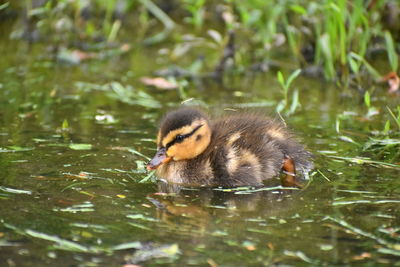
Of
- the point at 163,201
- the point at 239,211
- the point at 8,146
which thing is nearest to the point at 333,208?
the point at 239,211

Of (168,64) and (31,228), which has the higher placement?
(31,228)

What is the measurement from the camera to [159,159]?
15.9 feet

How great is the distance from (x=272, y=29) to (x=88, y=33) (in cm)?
229

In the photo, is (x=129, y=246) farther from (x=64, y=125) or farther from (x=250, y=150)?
(x=64, y=125)

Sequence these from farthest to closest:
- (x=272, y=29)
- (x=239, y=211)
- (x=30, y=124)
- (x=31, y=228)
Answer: (x=272, y=29) < (x=30, y=124) < (x=239, y=211) < (x=31, y=228)

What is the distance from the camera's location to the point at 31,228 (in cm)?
395

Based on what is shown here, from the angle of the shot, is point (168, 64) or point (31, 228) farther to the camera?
point (168, 64)

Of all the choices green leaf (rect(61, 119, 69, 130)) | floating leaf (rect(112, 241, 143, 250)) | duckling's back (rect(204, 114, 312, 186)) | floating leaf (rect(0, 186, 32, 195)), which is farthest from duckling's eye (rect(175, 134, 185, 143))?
green leaf (rect(61, 119, 69, 130))

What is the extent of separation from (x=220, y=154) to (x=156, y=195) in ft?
1.72

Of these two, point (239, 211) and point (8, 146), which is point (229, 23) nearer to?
point (8, 146)

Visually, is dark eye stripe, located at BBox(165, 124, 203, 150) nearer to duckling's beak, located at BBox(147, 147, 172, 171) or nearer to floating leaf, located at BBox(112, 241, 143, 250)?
duckling's beak, located at BBox(147, 147, 172, 171)

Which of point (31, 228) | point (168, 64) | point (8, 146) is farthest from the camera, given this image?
point (168, 64)

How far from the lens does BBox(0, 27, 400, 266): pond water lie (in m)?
3.74

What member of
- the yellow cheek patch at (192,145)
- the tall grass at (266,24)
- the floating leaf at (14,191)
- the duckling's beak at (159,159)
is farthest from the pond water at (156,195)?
the tall grass at (266,24)
